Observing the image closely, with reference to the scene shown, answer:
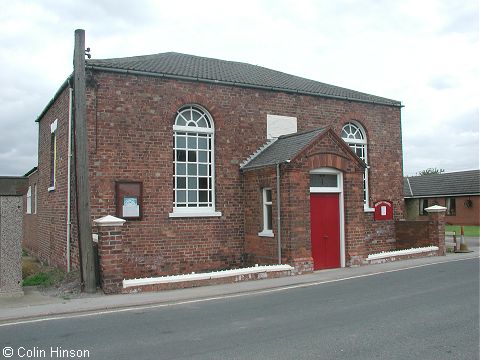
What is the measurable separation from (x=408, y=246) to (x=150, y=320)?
13095mm

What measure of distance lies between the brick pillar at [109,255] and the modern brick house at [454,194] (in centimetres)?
3453

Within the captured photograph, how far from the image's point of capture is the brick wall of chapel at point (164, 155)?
13766 millimetres

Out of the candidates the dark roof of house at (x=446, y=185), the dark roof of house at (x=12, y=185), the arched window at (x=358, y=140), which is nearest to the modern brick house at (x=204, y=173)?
the arched window at (x=358, y=140)

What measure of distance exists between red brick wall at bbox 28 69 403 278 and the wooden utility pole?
213 centimetres

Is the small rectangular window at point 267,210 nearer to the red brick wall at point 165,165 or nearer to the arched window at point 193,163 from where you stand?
the red brick wall at point 165,165

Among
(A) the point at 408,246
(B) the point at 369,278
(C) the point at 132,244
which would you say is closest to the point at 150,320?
(C) the point at 132,244

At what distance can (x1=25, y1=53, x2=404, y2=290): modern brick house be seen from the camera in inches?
545

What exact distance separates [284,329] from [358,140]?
12548mm

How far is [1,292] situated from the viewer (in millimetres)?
10703

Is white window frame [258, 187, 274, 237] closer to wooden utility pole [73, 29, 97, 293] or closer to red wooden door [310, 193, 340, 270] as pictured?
red wooden door [310, 193, 340, 270]

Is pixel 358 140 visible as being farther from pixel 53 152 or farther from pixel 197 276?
pixel 53 152

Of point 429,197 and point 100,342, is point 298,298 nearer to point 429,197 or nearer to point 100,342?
point 100,342

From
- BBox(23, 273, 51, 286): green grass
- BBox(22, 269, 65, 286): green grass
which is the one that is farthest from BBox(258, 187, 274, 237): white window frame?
BBox(23, 273, 51, 286): green grass

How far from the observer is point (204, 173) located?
15453 mm
